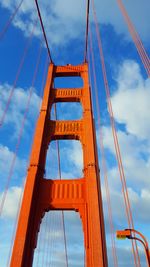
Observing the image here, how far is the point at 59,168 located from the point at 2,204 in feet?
36.4

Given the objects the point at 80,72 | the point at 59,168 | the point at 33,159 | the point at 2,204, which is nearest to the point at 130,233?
the point at 33,159

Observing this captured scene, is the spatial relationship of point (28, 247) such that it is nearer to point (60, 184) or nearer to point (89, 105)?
point (60, 184)

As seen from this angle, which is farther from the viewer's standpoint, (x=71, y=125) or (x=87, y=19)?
(x=87, y=19)

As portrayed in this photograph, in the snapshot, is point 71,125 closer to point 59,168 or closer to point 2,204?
point 2,204

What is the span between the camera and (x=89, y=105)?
14914mm

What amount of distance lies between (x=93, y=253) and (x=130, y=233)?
6.92ft

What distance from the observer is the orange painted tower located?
938cm

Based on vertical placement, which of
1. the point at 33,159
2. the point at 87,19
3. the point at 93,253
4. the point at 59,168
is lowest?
the point at 93,253

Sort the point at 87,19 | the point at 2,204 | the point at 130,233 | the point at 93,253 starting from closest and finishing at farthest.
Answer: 1. the point at 130,233
2. the point at 93,253
3. the point at 2,204
4. the point at 87,19

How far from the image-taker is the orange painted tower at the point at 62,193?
30.8 feet

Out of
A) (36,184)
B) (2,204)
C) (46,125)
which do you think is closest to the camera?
(36,184)

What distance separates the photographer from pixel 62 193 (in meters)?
11.5

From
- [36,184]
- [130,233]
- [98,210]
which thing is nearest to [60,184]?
[36,184]

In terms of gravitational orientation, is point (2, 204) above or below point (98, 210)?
above
